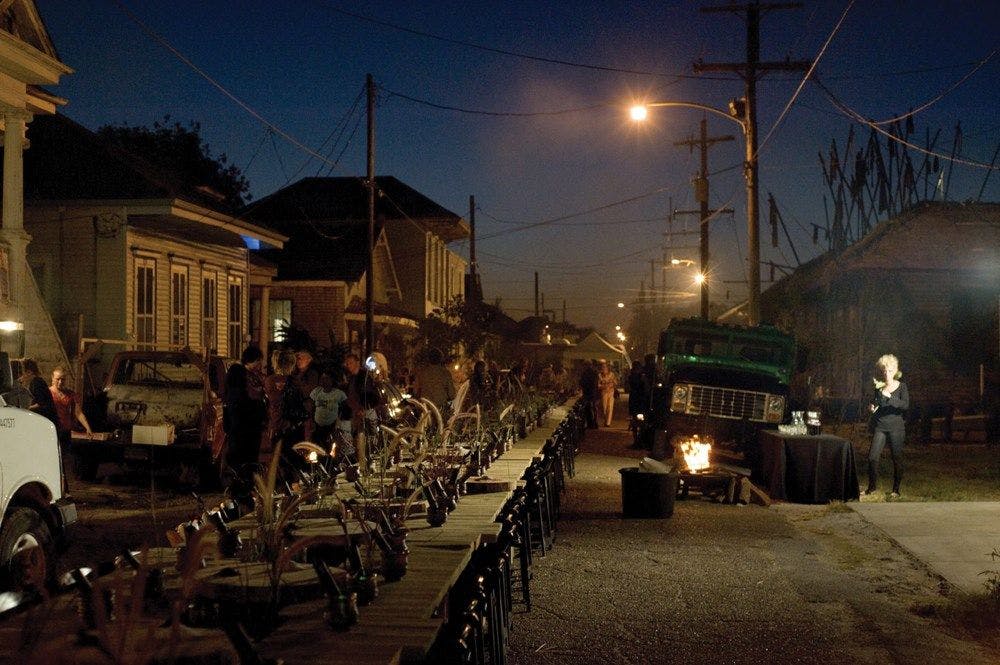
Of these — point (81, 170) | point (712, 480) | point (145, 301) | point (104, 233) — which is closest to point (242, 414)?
point (712, 480)

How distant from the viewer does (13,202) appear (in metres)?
16.6

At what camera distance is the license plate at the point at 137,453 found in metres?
14.2

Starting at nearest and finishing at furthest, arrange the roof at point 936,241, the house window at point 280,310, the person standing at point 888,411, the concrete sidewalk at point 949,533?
1. the concrete sidewalk at point 949,533
2. the person standing at point 888,411
3. the roof at point 936,241
4. the house window at point 280,310

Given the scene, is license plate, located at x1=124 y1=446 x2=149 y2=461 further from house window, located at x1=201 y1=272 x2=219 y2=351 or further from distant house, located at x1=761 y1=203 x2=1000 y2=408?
distant house, located at x1=761 y1=203 x2=1000 y2=408

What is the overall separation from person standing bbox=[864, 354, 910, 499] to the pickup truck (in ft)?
28.8

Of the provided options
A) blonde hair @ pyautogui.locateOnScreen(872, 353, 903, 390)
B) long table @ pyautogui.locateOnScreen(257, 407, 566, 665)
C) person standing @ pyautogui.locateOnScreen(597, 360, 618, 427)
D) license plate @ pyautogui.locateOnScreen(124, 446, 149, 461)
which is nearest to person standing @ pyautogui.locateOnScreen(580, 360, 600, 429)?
person standing @ pyautogui.locateOnScreen(597, 360, 618, 427)

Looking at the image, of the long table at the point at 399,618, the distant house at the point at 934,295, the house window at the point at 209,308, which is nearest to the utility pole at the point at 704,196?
the distant house at the point at 934,295

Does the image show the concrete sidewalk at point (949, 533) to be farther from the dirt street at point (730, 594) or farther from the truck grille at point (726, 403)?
the truck grille at point (726, 403)

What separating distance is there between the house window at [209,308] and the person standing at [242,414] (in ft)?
44.9

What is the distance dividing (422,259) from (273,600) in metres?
40.5

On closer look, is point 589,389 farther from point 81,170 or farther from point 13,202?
point 13,202

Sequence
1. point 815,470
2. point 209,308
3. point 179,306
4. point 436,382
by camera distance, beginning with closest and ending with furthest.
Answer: point 815,470
point 436,382
point 179,306
point 209,308

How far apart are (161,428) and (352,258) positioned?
2338cm

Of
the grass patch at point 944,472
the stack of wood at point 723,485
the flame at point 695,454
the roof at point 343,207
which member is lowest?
the grass patch at point 944,472
